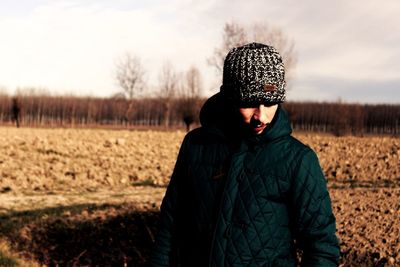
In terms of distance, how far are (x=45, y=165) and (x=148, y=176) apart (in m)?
3.01

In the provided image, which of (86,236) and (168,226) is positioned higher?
(168,226)

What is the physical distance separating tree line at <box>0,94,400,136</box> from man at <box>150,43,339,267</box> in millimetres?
55987

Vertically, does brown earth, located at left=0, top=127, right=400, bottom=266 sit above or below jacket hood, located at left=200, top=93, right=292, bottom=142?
below

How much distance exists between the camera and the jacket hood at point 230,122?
1939mm

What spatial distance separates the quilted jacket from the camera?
1897 millimetres

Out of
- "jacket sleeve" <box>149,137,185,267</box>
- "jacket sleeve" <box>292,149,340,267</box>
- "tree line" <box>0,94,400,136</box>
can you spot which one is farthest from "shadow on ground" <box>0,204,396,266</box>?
"tree line" <box>0,94,400,136</box>

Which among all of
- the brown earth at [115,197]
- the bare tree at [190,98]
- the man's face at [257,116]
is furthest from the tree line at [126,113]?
the man's face at [257,116]

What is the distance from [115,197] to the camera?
10547mm

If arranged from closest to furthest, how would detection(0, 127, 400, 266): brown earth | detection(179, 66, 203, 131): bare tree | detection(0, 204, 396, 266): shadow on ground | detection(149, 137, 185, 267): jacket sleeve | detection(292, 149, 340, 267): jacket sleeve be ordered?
detection(292, 149, 340, 267): jacket sleeve
detection(149, 137, 185, 267): jacket sleeve
detection(0, 127, 400, 266): brown earth
detection(0, 204, 396, 266): shadow on ground
detection(179, 66, 203, 131): bare tree

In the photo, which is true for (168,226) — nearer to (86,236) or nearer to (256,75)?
(256,75)

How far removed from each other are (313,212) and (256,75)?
0.56 m

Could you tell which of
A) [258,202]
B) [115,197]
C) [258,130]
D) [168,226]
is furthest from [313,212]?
[115,197]

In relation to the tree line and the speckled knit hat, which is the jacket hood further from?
the tree line

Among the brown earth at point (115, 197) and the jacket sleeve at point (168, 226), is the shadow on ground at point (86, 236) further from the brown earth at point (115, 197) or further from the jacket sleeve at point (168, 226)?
the jacket sleeve at point (168, 226)
